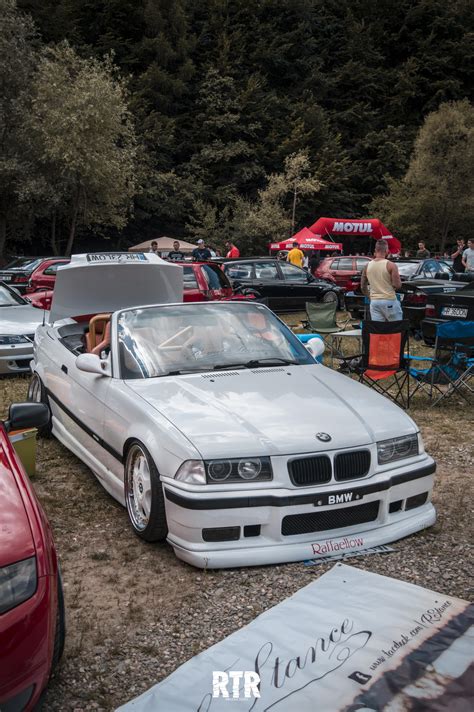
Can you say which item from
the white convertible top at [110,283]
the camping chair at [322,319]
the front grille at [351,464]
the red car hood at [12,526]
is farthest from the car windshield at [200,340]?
the camping chair at [322,319]

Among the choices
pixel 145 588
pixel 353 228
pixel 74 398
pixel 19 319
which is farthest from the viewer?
pixel 353 228

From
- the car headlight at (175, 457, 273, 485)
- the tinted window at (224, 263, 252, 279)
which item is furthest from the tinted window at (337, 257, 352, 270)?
the car headlight at (175, 457, 273, 485)

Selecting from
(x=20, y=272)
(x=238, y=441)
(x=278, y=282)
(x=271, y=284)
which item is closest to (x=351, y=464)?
(x=238, y=441)

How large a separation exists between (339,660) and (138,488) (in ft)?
5.86

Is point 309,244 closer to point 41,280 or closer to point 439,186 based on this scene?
point 41,280

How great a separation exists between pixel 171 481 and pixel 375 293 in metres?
6.68

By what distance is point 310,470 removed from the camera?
3.90 m

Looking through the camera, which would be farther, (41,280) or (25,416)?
(41,280)

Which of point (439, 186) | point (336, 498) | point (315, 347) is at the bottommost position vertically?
point (336, 498)

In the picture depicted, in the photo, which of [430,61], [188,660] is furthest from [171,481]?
[430,61]

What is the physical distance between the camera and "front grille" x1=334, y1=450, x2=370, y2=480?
397 cm

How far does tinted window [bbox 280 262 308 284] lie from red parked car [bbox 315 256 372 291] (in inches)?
94.1

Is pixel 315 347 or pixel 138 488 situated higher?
pixel 315 347

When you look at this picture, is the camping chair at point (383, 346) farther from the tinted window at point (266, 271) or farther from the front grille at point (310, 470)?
the tinted window at point (266, 271)
